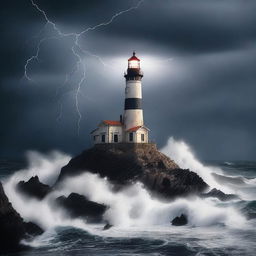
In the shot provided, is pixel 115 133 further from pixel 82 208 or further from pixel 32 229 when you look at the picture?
pixel 32 229

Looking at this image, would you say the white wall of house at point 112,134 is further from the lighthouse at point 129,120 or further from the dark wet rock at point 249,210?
the dark wet rock at point 249,210

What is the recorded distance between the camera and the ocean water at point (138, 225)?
24.2 meters

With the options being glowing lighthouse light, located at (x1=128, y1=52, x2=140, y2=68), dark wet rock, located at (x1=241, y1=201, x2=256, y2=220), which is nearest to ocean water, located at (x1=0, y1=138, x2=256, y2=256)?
dark wet rock, located at (x1=241, y1=201, x2=256, y2=220)

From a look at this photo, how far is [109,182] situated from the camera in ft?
138

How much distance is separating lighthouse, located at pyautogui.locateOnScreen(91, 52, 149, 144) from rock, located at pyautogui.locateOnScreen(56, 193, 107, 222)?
12554mm

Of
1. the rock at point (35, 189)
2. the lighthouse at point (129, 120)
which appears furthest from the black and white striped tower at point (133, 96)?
the rock at point (35, 189)

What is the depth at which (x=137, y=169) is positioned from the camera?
138 ft

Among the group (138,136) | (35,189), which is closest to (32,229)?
(35,189)

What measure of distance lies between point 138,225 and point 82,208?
13.3 feet

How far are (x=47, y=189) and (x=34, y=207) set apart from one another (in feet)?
11.8

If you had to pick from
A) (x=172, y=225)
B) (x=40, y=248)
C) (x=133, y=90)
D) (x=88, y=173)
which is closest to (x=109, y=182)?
(x=88, y=173)

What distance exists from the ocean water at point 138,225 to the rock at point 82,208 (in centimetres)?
52

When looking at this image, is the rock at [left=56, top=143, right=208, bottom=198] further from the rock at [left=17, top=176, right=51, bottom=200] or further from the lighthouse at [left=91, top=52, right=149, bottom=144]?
the rock at [left=17, top=176, right=51, bottom=200]

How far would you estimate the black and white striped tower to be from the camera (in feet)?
154
